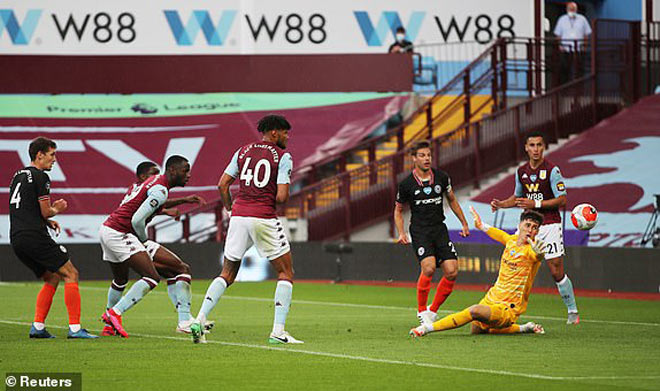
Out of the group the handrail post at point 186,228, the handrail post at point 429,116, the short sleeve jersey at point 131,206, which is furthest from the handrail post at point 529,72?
the short sleeve jersey at point 131,206

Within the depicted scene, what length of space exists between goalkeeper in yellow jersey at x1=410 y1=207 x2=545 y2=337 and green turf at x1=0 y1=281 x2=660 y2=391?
8.1 inches

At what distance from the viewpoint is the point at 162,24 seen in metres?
38.1

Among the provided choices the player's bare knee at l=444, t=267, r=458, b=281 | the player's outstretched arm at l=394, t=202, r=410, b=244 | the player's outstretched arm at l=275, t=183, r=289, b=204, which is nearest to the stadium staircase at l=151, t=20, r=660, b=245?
the player's outstretched arm at l=394, t=202, r=410, b=244

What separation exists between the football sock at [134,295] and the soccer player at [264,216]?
4.37 feet

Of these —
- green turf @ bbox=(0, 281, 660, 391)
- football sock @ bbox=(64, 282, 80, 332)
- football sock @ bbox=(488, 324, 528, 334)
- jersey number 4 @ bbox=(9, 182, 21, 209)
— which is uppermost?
jersey number 4 @ bbox=(9, 182, 21, 209)

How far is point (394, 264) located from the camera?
27.8 m

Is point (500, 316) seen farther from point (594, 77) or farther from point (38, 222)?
point (594, 77)

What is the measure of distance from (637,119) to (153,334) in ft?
66.4

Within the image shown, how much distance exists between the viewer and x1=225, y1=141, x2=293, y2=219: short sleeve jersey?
527 inches

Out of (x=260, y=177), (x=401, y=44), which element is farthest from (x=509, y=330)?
(x=401, y=44)

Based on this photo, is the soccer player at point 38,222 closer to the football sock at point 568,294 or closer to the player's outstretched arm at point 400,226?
the player's outstretched arm at point 400,226

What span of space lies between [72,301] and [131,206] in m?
1.33

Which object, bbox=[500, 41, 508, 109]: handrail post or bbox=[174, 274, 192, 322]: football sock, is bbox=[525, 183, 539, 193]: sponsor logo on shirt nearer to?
bbox=[174, 274, 192, 322]: football sock

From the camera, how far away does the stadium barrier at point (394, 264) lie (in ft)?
76.1
